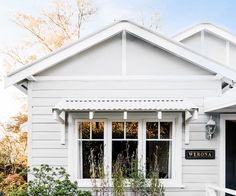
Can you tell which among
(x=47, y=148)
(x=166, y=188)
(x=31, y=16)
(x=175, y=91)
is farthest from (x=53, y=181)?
(x=31, y=16)

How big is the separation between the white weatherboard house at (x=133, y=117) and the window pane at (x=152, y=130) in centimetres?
3

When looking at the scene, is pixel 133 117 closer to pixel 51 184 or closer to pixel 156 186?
pixel 156 186

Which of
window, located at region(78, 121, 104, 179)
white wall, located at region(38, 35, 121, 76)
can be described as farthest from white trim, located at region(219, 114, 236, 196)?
window, located at region(78, 121, 104, 179)

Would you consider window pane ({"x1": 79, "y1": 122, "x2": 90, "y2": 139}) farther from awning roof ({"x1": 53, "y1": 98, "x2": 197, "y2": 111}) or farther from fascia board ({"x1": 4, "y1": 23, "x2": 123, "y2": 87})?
fascia board ({"x1": 4, "y1": 23, "x2": 123, "y2": 87})

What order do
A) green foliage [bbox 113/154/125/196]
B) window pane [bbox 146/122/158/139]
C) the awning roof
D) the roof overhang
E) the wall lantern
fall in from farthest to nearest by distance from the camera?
window pane [bbox 146/122/158/139] < the wall lantern < green foliage [bbox 113/154/125/196] < the awning roof < the roof overhang

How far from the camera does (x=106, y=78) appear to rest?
9031 mm

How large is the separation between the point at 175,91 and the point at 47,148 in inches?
145

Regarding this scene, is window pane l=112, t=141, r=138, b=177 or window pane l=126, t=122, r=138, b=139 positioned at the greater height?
window pane l=126, t=122, r=138, b=139

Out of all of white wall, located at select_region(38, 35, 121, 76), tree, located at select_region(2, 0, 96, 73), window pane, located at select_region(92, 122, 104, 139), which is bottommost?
window pane, located at select_region(92, 122, 104, 139)

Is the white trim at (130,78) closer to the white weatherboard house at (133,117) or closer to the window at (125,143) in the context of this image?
the white weatherboard house at (133,117)

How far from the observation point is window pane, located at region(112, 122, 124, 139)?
29.7ft

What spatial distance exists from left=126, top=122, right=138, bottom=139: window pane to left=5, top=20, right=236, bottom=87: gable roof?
7.08ft

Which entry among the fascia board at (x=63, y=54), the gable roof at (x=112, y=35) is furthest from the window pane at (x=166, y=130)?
the fascia board at (x=63, y=54)

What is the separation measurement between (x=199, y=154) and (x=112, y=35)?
151 inches
